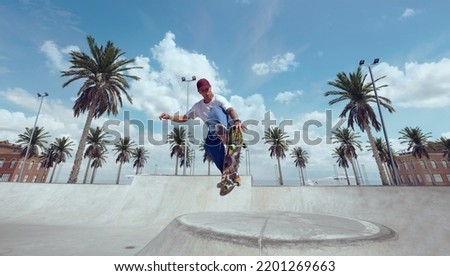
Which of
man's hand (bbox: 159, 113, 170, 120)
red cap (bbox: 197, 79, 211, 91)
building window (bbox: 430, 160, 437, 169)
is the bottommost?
man's hand (bbox: 159, 113, 170, 120)

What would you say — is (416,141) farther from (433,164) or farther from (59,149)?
(59,149)

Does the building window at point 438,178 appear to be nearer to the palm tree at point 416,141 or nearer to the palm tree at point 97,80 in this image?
the palm tree at point 416,141

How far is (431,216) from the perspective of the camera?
7.95 metres

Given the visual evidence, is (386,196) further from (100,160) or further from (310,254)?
(100,160)

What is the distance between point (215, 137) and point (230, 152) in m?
0.55

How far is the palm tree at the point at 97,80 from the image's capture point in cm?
2055

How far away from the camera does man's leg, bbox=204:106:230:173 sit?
17.1ft

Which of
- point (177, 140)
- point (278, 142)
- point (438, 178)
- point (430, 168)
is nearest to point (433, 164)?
point (430, 168)

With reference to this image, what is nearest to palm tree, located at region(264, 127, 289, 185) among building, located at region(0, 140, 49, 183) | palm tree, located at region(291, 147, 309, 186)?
palm tree, located at region(291, 147, 309, 186)

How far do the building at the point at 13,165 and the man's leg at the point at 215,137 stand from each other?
67956mm

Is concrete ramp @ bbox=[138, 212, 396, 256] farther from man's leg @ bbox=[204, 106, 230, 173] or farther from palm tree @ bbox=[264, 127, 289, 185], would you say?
palm tree @ bbox=[264, 127, 289, 185]

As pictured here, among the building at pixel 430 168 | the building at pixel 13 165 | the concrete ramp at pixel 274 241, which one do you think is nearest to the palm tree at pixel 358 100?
the concrete ramp at pixel 274 241

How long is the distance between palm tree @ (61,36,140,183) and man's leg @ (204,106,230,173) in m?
19.5

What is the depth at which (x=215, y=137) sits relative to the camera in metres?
5.20
